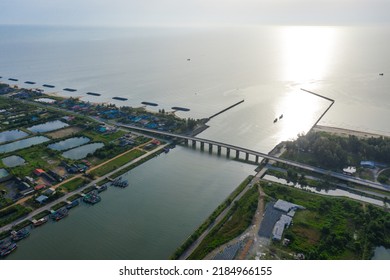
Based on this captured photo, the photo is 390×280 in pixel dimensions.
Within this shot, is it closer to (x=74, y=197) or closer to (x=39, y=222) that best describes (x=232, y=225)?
(x=74, y=197)

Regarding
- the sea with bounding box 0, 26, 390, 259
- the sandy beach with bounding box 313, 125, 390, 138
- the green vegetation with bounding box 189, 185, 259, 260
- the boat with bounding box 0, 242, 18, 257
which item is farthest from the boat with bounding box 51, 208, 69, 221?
the sandy beach with bounding box 313, 125, 390, 138

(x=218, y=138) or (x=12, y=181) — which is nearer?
(x=12, y=181)

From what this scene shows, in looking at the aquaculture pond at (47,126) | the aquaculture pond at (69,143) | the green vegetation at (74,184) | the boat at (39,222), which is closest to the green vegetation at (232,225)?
the boat at (39,222)

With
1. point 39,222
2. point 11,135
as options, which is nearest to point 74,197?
point 39,222

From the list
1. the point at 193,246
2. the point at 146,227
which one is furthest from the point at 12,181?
the point at 193,246

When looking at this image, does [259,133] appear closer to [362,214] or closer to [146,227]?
[362,214]

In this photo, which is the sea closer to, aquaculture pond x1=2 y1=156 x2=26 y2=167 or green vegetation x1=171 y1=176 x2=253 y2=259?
green vegetation x1=171 y1=176 x2=253 y2=259
